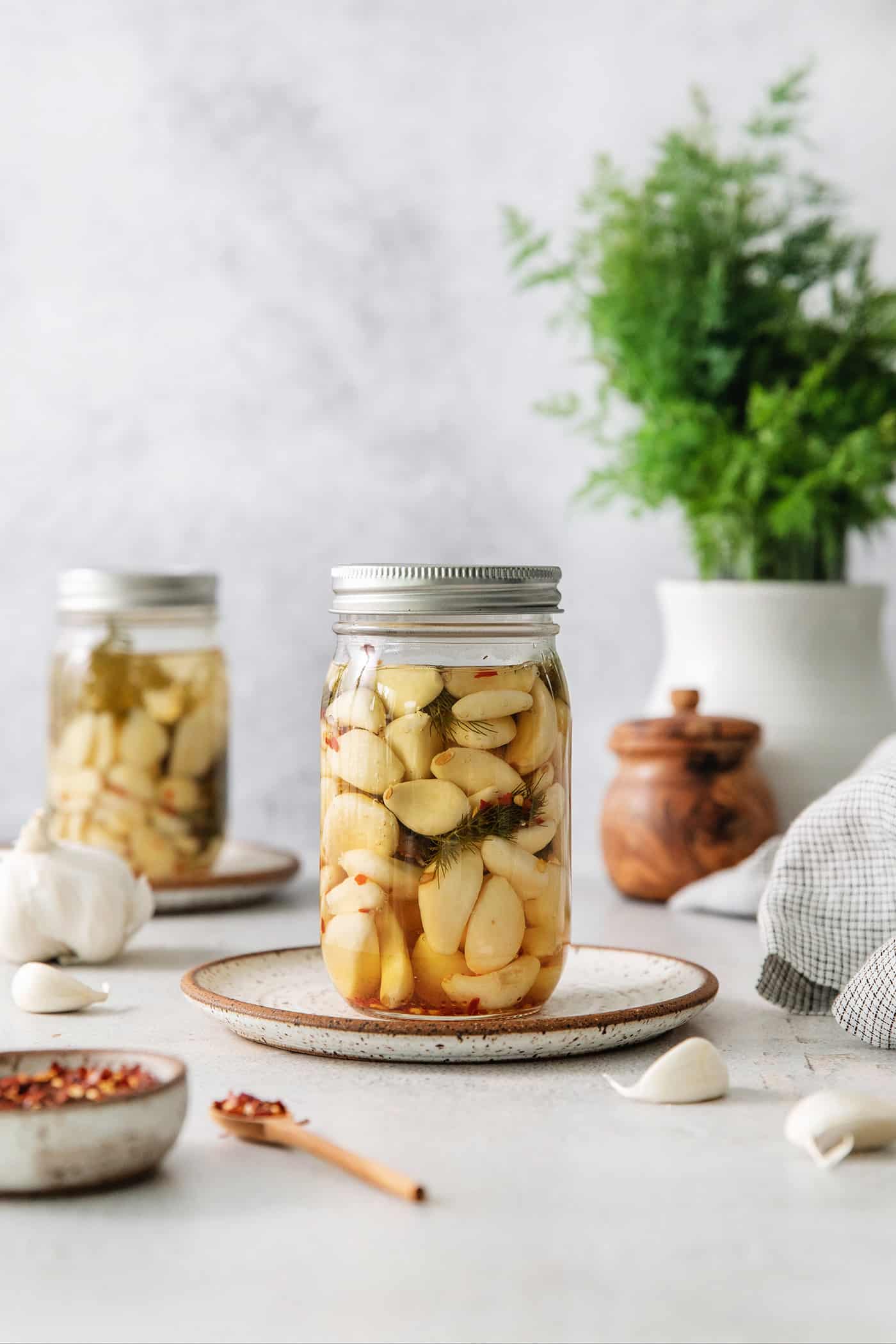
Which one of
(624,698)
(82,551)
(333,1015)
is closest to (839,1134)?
(333,1015)

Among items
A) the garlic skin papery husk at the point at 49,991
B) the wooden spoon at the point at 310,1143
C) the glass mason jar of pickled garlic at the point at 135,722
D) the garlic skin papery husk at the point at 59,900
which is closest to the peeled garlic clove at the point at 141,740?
the glass mason jar of pickled garlic at the point at 135,722

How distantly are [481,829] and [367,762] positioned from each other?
0.06m

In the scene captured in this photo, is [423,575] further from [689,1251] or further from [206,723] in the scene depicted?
[206,723]

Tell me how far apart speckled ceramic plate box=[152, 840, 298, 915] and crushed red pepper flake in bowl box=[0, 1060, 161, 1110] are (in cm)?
51

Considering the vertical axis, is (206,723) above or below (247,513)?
below

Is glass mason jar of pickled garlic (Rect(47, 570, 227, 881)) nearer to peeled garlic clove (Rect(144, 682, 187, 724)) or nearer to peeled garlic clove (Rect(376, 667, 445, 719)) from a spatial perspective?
peeled garlic clove (Rect(144, 682, 187, 724))

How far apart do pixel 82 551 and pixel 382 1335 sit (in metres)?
1.31

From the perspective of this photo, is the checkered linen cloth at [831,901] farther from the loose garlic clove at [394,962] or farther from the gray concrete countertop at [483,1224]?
the loose garlic clove at [394,962]

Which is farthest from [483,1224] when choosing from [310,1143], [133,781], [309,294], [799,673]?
[309,294]

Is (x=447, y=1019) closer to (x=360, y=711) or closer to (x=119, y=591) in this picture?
(x=360, y=711)

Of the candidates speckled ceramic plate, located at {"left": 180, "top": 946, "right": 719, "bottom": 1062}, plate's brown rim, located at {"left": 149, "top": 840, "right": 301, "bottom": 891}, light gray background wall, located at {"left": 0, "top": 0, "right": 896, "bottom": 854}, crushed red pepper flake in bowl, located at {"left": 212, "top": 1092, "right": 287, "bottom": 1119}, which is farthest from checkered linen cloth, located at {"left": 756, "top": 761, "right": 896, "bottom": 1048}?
light gray background wall, located at {"left": 0, "top": 0, "right": 896, "bottom": 854}

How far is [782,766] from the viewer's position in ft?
3.82

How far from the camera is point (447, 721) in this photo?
65cm

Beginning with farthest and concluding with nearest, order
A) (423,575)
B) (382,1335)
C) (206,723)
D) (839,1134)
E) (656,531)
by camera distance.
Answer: (656,531), (206,723), (423,575), (839,1134), (382,1335)
